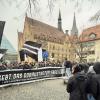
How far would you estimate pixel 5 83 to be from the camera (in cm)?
1984

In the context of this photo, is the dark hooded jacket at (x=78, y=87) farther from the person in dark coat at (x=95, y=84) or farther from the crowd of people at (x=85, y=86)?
the person in dark coat at (x=95, y=84)

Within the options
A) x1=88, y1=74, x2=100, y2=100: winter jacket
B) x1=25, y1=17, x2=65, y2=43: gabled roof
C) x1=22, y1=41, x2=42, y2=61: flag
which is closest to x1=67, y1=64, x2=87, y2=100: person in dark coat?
x1=88, y1=74, x2=100, y2=100: winter jacket

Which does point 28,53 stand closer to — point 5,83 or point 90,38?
point 5,83

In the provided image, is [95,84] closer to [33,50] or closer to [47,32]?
[33,50]

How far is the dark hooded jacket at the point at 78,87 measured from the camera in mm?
6956

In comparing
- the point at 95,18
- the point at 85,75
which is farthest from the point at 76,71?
the point at 95,18

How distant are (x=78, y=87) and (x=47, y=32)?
173 feet

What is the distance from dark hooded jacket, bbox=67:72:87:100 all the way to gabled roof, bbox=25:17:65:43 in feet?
112

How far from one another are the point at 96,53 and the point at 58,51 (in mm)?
8311

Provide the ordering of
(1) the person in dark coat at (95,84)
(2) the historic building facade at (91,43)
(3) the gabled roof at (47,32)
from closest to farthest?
(1) the person in dark coat at (95,84), (3) the gabled roof at (47,32), (2) the historic building facade at (91,43)

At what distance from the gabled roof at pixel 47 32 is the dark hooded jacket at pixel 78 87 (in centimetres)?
3419

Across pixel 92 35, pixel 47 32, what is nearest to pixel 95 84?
pixel 47 32

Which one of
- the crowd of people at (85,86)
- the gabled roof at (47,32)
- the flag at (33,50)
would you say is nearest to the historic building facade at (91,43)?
the gabled roof at (47,32)

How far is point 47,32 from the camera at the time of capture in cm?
5956
